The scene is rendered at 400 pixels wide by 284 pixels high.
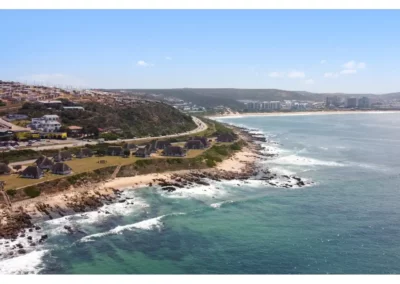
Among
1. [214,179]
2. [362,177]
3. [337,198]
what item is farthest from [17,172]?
[362,177]

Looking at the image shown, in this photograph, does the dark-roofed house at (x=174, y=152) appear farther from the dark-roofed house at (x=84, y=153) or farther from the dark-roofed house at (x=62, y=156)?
the dark-roofed house at (x=62, y=156)

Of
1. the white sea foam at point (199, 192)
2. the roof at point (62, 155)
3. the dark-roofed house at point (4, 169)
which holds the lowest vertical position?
the white sea foam at point (199, 192)

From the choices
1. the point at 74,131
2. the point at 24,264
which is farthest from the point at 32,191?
the point at 74,131

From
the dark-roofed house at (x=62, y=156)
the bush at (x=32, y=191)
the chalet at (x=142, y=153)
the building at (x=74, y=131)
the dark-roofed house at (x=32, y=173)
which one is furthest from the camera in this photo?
the building at (x=74, y=131)

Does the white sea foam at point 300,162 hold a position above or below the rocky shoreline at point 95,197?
above

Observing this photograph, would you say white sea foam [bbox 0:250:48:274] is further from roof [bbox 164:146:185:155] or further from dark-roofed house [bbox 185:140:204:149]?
dark-roofed house [bbox 185:140:204:149]

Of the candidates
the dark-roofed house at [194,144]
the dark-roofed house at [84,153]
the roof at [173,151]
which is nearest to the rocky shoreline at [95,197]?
the roof at [173,151]

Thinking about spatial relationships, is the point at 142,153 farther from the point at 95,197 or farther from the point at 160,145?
the point at 95,197

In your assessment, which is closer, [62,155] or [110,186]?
[110,186]

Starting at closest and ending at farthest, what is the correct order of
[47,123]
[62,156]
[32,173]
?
[32,173], [62,156], [47,123]
